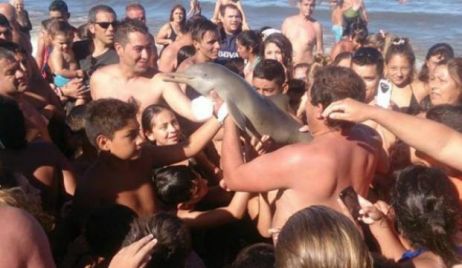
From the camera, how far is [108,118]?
3.50 m

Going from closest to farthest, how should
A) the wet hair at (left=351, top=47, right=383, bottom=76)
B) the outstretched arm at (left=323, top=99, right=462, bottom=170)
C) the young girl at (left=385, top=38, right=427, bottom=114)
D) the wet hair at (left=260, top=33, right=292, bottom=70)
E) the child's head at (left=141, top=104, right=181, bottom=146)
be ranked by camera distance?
the outstretched arm at (left=323, top=99, right=462, bottom=170)
the child's head at (left=141, top=104, right=181, bottom=146)
the wet hair at (left=351, top=47, right=383, bottom=76)
the young girl at (left=385, top=38, right=427, bottom=114)
the wet hair at (left=260, top=33, right=292, bottom=70)

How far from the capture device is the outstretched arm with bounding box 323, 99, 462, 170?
2945 mm

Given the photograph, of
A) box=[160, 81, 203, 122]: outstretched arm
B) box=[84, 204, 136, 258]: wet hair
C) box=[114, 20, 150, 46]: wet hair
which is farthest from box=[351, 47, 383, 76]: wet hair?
box=[84, 204, 136, 258]: wet hair

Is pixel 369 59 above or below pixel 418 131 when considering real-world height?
below

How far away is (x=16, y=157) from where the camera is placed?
3596mm

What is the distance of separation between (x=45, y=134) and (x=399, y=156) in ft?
7.38

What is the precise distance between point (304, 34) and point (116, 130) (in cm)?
616

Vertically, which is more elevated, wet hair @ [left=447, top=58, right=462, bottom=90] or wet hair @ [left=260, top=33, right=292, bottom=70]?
wet hair @ [left=447, top=58, right=462, bottom=90]

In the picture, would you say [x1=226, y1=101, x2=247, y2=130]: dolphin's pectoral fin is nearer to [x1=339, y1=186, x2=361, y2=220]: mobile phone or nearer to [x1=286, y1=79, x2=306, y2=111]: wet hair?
[x1=339, y1=186, x2=361, y2=220]: mobile phone

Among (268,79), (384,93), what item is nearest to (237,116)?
(268,79)

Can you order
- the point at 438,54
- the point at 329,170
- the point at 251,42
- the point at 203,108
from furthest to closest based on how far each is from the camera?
the point at 251,42 < the point at 438,54 < the point at 203,108 < the point at 329,170

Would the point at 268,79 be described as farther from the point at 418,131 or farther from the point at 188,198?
the point at 418,131

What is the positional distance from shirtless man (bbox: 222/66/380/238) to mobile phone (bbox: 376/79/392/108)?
2.02 metres

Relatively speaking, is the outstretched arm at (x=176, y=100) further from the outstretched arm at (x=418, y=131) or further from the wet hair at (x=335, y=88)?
the outstretched arm at (x=418, y=131)
